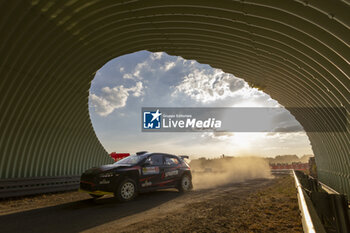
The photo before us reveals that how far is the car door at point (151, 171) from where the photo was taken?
8938 mm

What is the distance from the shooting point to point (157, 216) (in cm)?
605

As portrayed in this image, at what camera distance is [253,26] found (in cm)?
763

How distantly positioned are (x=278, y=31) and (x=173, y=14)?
3.28 meters

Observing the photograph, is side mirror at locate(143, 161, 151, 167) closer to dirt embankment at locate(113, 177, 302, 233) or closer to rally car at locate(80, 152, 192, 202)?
rally car at locate(80, 152, 192, 202)

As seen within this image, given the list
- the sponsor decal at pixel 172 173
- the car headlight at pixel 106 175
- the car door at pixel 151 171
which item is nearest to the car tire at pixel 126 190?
the car door at pixel 151 171

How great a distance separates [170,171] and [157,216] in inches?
159

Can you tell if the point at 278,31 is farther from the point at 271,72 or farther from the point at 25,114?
the point at 25,114

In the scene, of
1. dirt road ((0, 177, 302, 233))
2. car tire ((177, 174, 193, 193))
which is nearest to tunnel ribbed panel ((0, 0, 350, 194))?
dirt road ((0, 177, 302, 233))

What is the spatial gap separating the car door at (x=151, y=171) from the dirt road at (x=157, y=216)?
79 centimetres

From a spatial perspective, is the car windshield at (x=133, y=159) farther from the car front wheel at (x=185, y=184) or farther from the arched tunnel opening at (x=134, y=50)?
the arched tunnel opening at (x=134, y=50)

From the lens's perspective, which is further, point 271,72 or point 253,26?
point 271,72

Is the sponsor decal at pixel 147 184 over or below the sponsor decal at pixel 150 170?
below

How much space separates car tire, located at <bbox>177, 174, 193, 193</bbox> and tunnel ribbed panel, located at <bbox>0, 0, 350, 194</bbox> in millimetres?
5471

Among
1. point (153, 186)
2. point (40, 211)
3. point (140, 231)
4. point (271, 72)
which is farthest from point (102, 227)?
point (271, 72)
